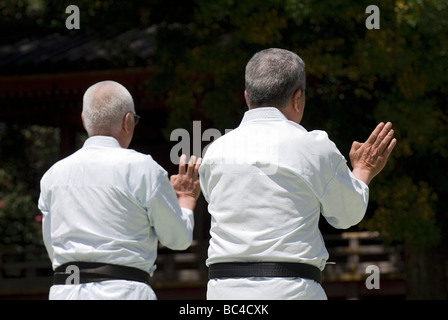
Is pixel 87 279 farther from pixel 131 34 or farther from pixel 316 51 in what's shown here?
pixel 131 34

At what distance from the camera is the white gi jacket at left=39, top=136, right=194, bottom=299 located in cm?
383

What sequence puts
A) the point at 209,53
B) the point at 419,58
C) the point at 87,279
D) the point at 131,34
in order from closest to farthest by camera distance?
the point at 87,279
the point at 419,58
the point at 209,53
the point at 131,34

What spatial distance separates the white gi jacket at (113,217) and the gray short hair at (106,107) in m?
0.12

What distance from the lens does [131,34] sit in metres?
12.1

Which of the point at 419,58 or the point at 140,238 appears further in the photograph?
the point at 419,58

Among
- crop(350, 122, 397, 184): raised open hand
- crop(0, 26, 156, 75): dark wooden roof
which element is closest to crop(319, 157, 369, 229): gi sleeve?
crop(350, 122, 397, 184): raised open hand

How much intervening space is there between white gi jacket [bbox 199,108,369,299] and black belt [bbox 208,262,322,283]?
20mm

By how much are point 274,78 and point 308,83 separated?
727 cm

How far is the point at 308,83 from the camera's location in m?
10.8

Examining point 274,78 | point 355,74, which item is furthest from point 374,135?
point 355,74

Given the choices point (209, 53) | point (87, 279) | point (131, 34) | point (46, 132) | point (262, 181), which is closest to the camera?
point (262, 181)

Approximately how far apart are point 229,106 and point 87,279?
20.9 feet
